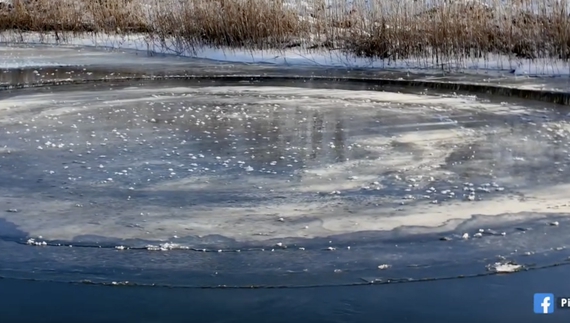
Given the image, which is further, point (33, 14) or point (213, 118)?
point (33, 14)

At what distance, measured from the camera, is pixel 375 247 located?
3.73m

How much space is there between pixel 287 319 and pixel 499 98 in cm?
579

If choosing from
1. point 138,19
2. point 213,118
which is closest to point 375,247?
point 213,118

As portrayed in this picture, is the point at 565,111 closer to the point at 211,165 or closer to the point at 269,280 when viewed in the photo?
the point at 211,165

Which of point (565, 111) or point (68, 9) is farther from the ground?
point (68, 9)

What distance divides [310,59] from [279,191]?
746 cm

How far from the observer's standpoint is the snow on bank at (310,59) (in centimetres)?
1068

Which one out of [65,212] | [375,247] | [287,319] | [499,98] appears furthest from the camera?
[499,98]

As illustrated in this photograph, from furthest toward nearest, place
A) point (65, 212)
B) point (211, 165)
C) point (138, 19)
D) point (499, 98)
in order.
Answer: point (138, 19), point (499, 98), point (211, 165), point (65, 212)

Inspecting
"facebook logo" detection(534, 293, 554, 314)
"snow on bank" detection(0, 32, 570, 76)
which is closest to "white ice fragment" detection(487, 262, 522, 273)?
"facebook logo" detection(534, 293, 554, 314)

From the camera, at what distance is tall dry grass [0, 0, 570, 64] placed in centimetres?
1098

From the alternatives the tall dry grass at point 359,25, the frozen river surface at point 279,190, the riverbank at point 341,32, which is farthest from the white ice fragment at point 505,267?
the tall dry grass at point 359,25

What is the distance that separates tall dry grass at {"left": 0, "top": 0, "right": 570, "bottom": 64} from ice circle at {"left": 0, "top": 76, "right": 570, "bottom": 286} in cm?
356

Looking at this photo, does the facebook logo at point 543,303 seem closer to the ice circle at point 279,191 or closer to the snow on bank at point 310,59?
the ice circle at point 279,191
